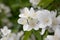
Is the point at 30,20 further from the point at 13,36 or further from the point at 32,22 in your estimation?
the point at 13,36

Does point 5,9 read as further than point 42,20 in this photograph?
Yes

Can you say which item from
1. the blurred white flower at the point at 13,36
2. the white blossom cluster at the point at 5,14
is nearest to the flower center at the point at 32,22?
the blurred white flower at the point at 13,36

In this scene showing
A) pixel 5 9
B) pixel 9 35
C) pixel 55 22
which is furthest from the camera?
pixel 5 9

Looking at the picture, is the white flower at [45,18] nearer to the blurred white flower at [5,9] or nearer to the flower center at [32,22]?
the flower center at [32,22]

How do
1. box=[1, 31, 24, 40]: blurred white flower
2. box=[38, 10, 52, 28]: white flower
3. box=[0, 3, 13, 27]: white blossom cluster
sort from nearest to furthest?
box=[38, 10, 52, 28]: white flower → box=[1, 31, 24, 40]: blurred white flower → box=[0, 3, 13, 27]: white blossom cluster

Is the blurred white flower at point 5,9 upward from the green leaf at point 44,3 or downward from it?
downward

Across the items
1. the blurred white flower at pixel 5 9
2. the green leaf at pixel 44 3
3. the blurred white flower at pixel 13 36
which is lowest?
the blurred white flower at pixel 13 36

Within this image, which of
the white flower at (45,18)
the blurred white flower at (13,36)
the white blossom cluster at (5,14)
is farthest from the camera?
the white blossom cluster at (5,14)

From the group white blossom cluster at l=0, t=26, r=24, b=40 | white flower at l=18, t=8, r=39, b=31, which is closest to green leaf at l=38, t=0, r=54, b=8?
white flower at l=18, t=8, r=39, b=31

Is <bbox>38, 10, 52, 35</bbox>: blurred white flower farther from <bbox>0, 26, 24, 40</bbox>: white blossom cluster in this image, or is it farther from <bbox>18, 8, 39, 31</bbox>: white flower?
<bbox>0, 26, 24, 40</bbox>: white blossom cluster

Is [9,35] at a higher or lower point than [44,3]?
lower

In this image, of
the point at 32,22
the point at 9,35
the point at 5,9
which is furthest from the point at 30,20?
the point at 5,9
